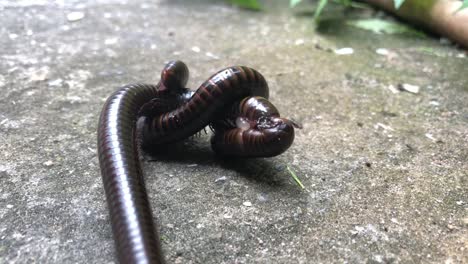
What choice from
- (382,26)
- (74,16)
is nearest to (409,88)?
(382,26)

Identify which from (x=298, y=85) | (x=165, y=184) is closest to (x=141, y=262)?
(x=165, y=184)

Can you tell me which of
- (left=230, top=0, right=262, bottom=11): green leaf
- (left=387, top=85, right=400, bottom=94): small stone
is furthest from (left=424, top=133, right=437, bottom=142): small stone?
(left=230, top=0, right=262, bottom=11): green leaf

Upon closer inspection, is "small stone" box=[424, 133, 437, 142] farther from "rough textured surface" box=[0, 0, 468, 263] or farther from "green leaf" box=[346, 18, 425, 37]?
"green leaf" box=[346, 18, 425, 37]

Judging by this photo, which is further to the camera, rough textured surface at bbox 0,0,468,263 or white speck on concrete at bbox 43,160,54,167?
white speck on concrete at bbox 43,160,54,167

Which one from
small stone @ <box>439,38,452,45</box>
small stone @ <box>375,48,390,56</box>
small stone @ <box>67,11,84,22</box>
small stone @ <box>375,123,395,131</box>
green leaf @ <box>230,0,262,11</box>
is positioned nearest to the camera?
small stone @ <box>375,123,395,131</box>

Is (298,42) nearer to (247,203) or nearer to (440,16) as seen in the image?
(440,16)

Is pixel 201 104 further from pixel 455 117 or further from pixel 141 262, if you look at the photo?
pixel 455 117
